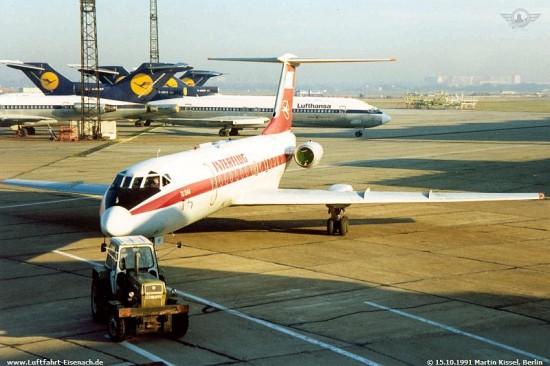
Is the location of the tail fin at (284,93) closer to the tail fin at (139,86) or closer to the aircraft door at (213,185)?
the aircraft door at (213,185)

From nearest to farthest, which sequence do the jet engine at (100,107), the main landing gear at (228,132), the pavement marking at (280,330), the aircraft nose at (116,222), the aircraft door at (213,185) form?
the pavement marking at (280,330) < the aircraft nose at (116,222) < the aircraft door at (213,185) < the main landing gear at (228,132) < the jet engine at (100,107)

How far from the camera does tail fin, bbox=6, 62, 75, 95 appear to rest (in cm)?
7919

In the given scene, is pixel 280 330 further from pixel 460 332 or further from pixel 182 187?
pixel 182 187

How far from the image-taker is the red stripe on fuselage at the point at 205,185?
19328 mm

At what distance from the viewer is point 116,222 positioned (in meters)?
17.9

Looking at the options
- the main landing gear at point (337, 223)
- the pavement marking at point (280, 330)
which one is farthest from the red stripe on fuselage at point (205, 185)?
the main landing gear at point (337, 223)

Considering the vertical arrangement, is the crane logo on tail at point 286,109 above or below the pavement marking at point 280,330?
above

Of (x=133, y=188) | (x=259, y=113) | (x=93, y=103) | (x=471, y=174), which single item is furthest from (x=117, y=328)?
(x=93, y=103)

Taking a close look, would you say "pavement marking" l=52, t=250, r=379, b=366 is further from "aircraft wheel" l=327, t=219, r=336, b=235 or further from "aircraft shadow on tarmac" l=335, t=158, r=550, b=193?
"aircraft shadow on tarmac" l=335, t=158, r=550, b=193

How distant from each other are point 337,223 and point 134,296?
37.1 ft

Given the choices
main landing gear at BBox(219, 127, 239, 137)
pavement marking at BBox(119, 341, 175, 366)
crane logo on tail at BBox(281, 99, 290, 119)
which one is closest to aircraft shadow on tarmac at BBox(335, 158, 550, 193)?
crane logo on tail at BBox(281, 99, 290, 119)

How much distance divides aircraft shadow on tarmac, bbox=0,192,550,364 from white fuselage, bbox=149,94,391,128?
46.9 m

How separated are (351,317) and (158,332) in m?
3.81

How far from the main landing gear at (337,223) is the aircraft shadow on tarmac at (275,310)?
1.95m
